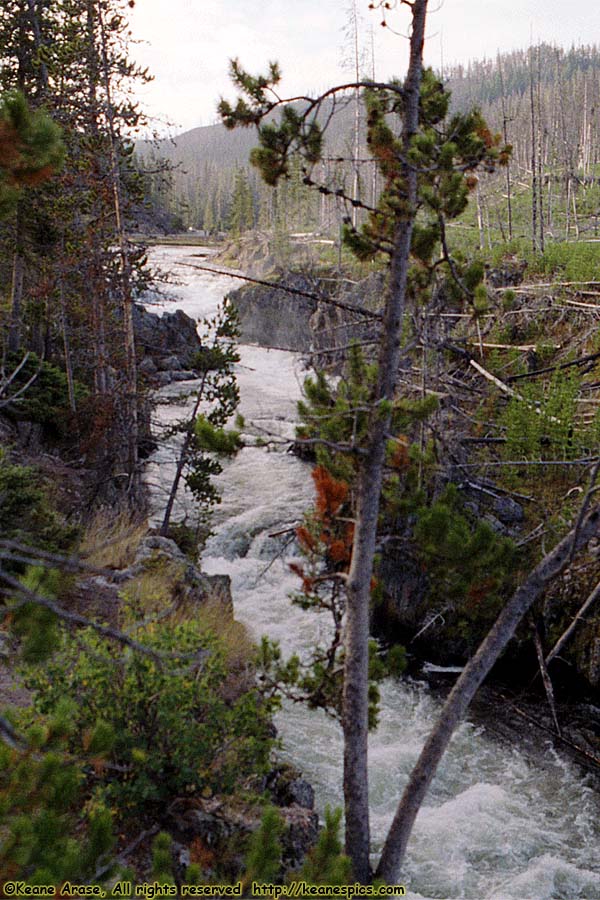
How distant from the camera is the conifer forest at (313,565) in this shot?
13.0 ft

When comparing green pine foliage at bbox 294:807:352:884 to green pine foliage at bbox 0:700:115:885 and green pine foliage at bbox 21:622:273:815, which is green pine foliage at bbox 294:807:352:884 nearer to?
green pine foliage at bbox 0:700:115:885

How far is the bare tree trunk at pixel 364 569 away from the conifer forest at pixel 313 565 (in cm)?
2

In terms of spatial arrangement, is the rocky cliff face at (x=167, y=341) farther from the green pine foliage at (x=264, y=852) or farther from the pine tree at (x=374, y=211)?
the green pine foliage at (x=264, y=852)

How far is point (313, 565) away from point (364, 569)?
85 centimetres

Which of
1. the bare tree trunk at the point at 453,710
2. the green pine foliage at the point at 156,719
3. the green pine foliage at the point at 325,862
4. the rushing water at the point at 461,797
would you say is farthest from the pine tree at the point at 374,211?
the green pine foliage at the point at 325,862

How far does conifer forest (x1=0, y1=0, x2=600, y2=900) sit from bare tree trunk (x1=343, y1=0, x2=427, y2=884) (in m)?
0.02

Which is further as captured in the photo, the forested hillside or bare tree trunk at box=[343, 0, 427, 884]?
the forested hillside

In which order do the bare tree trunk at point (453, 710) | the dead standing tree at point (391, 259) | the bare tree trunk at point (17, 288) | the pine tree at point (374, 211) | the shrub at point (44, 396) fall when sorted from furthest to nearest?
the bare tree trunk at point (17, 288) → the shrub at point (44, 396) → the pine tree at point (374, 211) → the dead standing tree at point (391, 259) → the bare tree trunk at point (453, 710)

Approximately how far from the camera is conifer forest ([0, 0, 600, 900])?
13.0 feet

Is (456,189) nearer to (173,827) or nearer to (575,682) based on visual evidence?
(173,827)

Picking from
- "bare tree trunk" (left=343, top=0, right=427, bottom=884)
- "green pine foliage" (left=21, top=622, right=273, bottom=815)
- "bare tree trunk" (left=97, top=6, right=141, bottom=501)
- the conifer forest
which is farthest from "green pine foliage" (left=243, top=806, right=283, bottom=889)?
"bare tree trunk" (left=97, top=6, right=141, bottom=501)

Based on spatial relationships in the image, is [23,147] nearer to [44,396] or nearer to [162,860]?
[162,860]

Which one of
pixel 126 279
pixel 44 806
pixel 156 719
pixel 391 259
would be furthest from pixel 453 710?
pixel 126 279

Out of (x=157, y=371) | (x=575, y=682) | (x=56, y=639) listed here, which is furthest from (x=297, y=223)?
(x=56, y=639)
